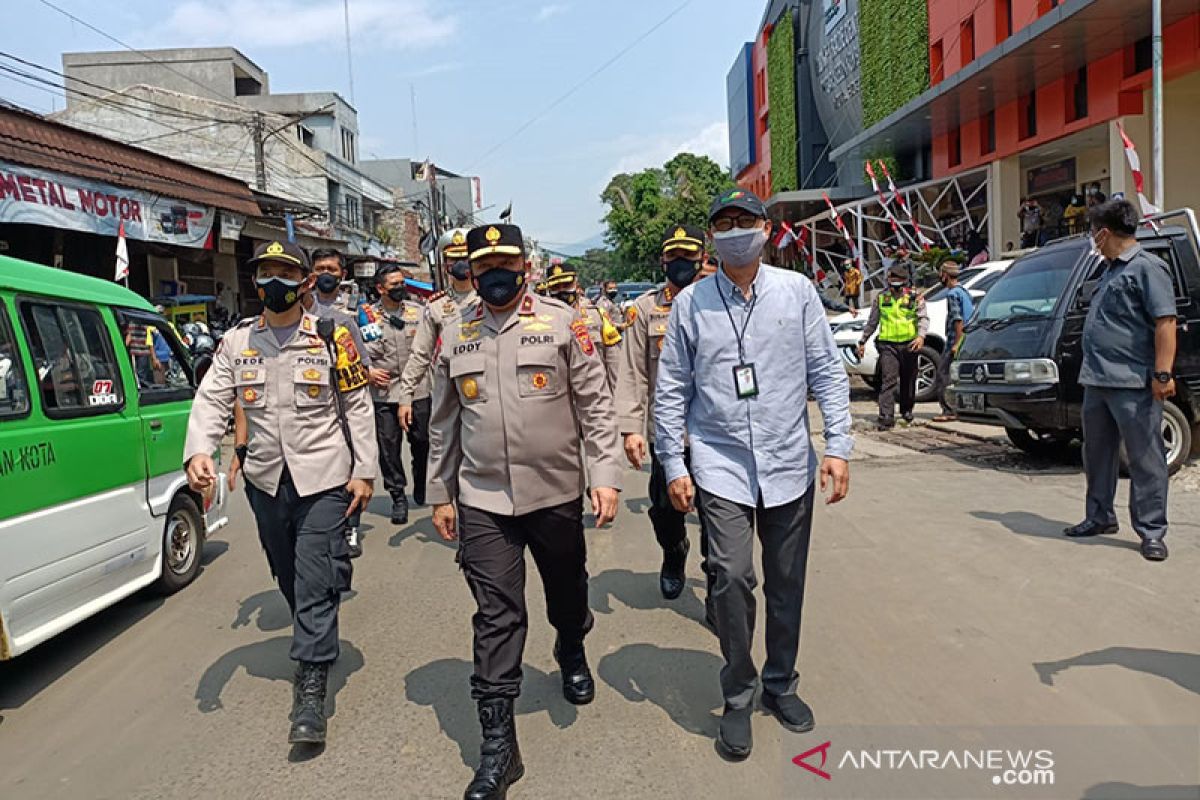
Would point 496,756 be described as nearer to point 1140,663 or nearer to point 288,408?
point 288,408

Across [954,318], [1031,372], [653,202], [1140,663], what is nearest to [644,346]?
[1140,663]

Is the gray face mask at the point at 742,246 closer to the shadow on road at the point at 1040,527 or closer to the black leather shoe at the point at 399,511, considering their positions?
the shadow on road at the point at 1040,527

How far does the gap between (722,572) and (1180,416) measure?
5.63 metres

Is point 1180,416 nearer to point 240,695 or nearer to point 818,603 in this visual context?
point 818,603

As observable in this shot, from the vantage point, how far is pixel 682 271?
4848 millimetres

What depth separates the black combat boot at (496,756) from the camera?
9.53ft

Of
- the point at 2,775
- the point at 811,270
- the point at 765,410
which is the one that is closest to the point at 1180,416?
the point at 765,410

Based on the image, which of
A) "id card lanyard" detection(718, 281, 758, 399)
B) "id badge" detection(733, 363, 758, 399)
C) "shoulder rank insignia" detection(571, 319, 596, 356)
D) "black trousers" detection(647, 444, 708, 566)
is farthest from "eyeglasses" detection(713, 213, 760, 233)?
"black trousers" detection(647, 444, 708, 566)

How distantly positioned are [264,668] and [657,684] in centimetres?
197

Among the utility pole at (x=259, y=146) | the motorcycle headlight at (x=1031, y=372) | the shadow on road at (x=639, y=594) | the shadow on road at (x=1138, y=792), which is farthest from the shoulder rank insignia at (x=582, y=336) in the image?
the utility pole at (x=259, y=146)

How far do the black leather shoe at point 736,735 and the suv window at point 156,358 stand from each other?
3891mm

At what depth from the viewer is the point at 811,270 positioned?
102 feet

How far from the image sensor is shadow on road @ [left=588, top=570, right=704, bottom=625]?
15.8 feet

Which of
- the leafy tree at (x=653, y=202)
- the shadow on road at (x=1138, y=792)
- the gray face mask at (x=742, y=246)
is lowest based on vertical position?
the shadow on road at (x=1138, y=792)
